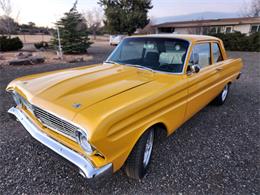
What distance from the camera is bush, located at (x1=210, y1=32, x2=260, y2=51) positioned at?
17.3 m

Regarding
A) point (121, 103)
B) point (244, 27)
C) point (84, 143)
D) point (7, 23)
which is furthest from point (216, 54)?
point (244, 27)

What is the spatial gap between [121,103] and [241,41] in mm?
20776

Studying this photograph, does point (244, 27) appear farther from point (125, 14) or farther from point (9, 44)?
point (9, 44)

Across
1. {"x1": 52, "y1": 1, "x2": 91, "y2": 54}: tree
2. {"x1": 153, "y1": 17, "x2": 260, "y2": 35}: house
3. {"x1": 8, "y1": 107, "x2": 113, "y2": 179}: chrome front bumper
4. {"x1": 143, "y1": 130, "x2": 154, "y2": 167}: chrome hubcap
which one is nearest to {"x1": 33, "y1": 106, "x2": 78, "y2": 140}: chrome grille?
{"x1": 8, "y1": 107, "x2": 113, "y2": 179}: chrome front bumper

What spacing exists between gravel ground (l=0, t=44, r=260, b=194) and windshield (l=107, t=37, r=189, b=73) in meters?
1.30

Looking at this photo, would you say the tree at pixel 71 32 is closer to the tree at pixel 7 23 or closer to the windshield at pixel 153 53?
the tree at pixel 7 23

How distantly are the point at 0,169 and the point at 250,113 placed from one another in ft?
16.2

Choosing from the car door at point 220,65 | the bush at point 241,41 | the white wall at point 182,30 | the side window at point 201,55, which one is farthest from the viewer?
the white wall at point 182,30

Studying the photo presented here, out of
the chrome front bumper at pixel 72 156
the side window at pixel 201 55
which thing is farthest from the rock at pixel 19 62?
the side window at pixel 201 55

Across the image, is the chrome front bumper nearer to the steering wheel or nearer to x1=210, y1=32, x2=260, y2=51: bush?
the steering wheel

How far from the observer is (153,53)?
3.09m

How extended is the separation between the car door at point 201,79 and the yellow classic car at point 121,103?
2 centimetres

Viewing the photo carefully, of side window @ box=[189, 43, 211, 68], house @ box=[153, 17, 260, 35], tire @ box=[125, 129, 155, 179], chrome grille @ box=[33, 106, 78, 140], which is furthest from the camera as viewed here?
house @ box=[153, 17, 260, 35]

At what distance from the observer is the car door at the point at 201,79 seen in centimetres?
274
